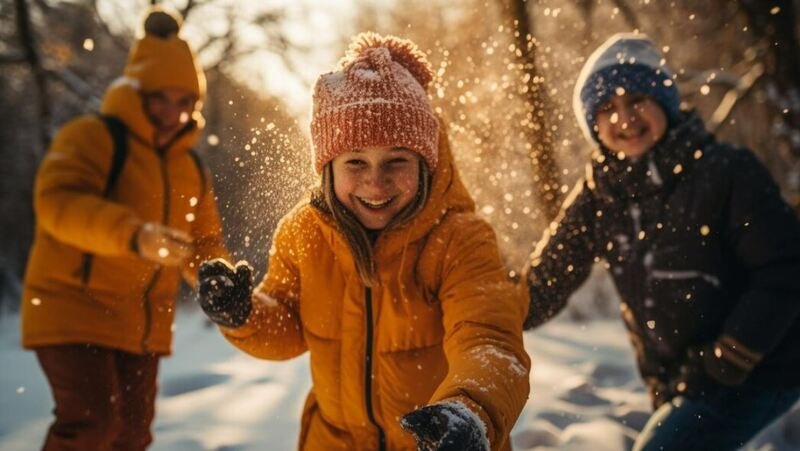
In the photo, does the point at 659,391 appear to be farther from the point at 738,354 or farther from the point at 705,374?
the point at 738,354

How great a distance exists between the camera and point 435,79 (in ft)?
4.50

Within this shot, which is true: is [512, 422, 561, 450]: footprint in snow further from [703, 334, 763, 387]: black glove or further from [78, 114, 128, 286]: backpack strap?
[78, 114, 128, 286]: backpack strap

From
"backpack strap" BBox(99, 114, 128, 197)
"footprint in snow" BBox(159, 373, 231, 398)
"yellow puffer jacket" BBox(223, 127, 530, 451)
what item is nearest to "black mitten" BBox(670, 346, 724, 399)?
"yellow puffer jacket" BBox(223, 127, 530, 451)

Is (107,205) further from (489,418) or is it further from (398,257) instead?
(489,418)

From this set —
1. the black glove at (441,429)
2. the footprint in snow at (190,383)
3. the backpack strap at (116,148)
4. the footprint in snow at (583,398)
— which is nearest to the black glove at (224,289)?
the black glove at (441,429)

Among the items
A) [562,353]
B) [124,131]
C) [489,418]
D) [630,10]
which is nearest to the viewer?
[489,418]

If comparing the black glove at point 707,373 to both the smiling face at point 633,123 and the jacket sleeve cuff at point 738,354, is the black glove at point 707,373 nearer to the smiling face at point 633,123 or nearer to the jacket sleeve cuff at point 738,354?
the jacket sleeve cuff at point 738,354

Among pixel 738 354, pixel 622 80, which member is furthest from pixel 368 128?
pixel 738 354

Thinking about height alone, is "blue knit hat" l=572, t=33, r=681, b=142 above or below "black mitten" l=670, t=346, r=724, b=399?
above

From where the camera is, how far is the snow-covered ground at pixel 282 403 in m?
2.44

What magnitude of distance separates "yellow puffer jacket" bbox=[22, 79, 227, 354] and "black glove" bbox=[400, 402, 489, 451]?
1.15 meters

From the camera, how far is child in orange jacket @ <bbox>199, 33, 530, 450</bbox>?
1.15m

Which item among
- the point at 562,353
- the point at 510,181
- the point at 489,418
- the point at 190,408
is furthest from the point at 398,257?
the point at 562,353

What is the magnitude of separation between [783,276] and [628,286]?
375mm
